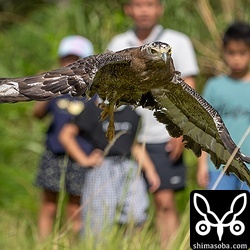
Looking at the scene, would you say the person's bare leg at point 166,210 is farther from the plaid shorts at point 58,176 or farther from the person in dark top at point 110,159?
the plaid shorts at point 58,176

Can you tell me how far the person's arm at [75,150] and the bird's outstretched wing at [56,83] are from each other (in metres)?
2.13

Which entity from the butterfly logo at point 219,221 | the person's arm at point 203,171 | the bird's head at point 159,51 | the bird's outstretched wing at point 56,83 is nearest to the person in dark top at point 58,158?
the person's arm at point 203,171

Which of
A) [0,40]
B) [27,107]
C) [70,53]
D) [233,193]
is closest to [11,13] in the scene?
[0,40]

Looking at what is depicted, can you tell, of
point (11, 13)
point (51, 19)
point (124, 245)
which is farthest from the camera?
point (11, 13)

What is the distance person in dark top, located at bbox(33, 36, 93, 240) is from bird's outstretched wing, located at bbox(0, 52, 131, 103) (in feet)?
7.19

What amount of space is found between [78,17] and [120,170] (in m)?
4.46

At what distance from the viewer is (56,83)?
14.4 ft

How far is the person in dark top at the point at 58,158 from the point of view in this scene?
6.71m

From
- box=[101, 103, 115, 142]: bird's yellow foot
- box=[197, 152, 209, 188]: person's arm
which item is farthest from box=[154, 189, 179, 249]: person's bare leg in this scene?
box=[101, 103, 115, 142]: bird's yellow foot

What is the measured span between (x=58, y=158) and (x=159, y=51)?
91.6 inches

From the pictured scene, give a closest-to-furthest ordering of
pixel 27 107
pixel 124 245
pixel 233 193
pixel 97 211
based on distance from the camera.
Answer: pixel 124 245 < pixel 233 193 < pixel 97 211 < pixel 27 107

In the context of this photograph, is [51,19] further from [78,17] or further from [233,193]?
[233,193]

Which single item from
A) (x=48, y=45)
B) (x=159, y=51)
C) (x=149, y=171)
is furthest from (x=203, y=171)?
(x=48, y=45)

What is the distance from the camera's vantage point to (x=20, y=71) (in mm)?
10172
